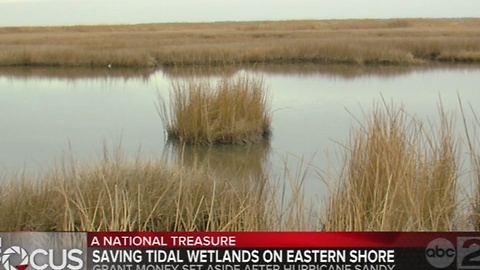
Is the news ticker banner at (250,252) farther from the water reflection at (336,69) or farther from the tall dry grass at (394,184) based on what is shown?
the water reflection at (336,69)

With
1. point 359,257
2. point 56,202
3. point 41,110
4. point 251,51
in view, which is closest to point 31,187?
point 56,202

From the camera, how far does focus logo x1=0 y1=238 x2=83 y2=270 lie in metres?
1.85

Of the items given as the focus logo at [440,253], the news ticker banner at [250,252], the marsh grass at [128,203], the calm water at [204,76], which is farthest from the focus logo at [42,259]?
the calm water at [204,76]

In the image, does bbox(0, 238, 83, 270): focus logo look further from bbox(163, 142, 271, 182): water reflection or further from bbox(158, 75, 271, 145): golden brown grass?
bbox(158, 75, 271, 145): golden brown grass

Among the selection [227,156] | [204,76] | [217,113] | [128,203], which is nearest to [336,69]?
[204,76]

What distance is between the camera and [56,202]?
2.82 meters

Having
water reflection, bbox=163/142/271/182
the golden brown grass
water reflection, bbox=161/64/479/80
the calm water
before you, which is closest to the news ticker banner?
the calm water

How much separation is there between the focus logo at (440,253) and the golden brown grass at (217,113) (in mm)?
3599

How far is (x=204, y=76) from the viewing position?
6.65m

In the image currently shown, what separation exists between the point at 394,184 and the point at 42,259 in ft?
5.30

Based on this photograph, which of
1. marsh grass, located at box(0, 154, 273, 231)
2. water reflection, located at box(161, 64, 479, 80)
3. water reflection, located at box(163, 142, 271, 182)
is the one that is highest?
marsh grass, located at box(0, 154, 273, 231)

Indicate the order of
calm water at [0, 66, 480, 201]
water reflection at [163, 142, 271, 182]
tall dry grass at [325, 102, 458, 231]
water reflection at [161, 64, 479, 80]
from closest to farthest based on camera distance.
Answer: tall dry grass at [325, 102, 458, 231]
water reflection at [163, 142, 271, 182]
calm water at [0, 66, 480, 201]
water reflection at [161, 64, 479, 80]

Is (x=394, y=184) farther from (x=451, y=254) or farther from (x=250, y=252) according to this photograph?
(x=250, y=252)

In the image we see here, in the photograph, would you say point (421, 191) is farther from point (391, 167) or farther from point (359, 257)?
point (359, 257)
